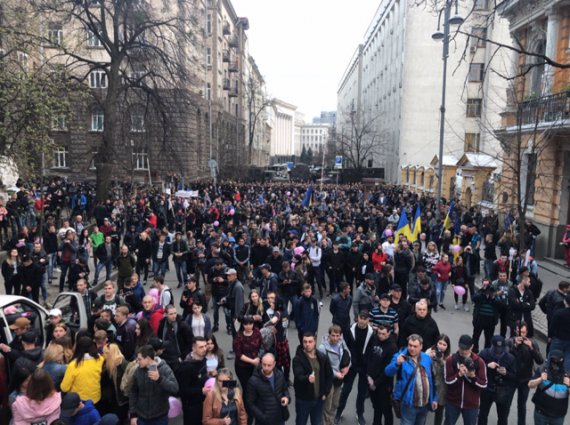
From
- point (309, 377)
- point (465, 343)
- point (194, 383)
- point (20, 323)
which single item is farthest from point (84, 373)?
point (465, 343)

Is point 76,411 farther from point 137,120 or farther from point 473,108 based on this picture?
point 473,108

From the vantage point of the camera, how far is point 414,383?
5.58m

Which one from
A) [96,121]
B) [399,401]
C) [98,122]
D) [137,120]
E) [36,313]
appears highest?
[96,121]

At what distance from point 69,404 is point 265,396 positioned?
1961 mm

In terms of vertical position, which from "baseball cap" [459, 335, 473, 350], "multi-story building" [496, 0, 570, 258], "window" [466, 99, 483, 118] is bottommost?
"baseball cap" [459, 335, 473, 350]

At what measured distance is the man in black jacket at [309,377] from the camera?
5668 mm

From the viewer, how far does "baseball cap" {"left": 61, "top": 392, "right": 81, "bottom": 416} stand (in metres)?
4.72

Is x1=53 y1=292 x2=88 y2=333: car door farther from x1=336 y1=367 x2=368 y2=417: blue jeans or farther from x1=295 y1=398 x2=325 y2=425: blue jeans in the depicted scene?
x1=336 y1=367 x2=368 y2=417: blue jeans

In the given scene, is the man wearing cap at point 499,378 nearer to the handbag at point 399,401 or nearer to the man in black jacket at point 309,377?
the handbag at point 399,401

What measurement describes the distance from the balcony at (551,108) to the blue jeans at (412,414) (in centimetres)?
1183

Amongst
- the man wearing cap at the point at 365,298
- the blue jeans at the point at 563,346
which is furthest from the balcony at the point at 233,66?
the blue jeans at the point at 563,346

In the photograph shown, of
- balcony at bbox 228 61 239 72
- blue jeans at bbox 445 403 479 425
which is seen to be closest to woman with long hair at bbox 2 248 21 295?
blue jeans at bbox 445 403 479 425

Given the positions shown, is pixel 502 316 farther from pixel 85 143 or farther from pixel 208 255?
pixel 85 143

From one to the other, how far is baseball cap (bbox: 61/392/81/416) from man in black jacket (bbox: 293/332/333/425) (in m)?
2.33
